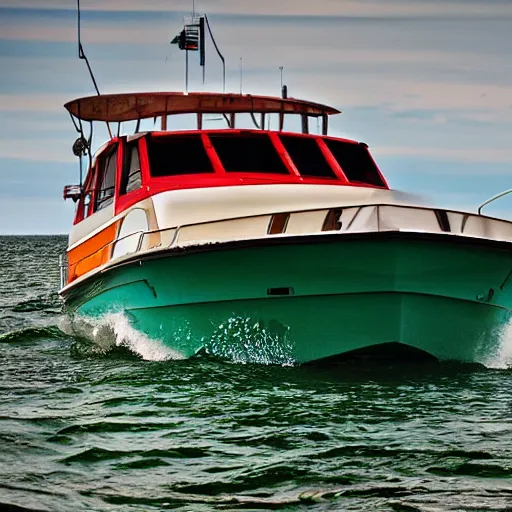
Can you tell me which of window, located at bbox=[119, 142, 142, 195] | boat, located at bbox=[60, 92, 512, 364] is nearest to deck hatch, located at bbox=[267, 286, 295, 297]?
boat, located at bbox=[60, 92, 512, 364]

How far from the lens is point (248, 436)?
6.60 m

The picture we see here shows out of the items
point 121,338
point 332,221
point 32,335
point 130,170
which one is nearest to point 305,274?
point 332,221

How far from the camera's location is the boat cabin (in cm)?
1115

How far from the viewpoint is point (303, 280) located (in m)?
8.47

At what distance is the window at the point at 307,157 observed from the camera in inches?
456

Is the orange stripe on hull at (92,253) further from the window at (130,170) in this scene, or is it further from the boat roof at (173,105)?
the boat roof at (173,105)

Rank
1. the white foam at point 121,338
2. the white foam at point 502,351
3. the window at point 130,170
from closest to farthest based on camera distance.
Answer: the white foam at point 502,351
the white foam at point 121,338
the window at point 130,170

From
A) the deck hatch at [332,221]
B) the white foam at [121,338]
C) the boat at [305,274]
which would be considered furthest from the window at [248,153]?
the deck hatch at [332,221]

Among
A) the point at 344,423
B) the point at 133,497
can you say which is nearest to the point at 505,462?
the point at 344,423

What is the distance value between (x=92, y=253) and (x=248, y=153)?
2.35 m

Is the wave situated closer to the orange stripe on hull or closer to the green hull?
the orange stripe on hull

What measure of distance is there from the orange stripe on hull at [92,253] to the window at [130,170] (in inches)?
22.5

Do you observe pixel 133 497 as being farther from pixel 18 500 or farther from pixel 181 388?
pixel 181 388

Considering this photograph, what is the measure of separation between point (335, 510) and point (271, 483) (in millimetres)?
615
